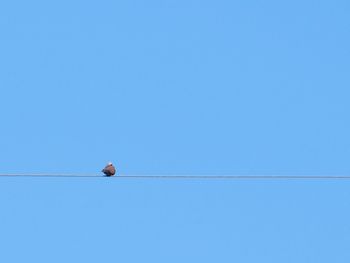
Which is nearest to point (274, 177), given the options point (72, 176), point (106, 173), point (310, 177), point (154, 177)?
point (310, 177)

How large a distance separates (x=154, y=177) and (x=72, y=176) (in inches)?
54.5

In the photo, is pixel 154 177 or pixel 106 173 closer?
pixel 154 177

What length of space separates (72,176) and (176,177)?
179cm

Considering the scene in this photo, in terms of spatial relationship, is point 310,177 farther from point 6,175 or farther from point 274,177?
point 6,175

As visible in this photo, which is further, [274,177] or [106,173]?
[106,173]

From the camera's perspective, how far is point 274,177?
21297 mm

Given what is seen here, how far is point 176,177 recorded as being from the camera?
21.0 m

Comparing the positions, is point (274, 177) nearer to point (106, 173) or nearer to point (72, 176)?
point (72, 176)

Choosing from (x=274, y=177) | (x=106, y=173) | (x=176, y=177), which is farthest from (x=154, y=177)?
(x=106, y=173)

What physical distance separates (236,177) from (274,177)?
0.72 metres

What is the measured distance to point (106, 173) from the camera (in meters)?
25.8

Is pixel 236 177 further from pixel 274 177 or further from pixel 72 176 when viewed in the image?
pixel 72 176

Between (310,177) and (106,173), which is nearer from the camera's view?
(310,177)

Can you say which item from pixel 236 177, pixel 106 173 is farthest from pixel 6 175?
pixel 106 173
